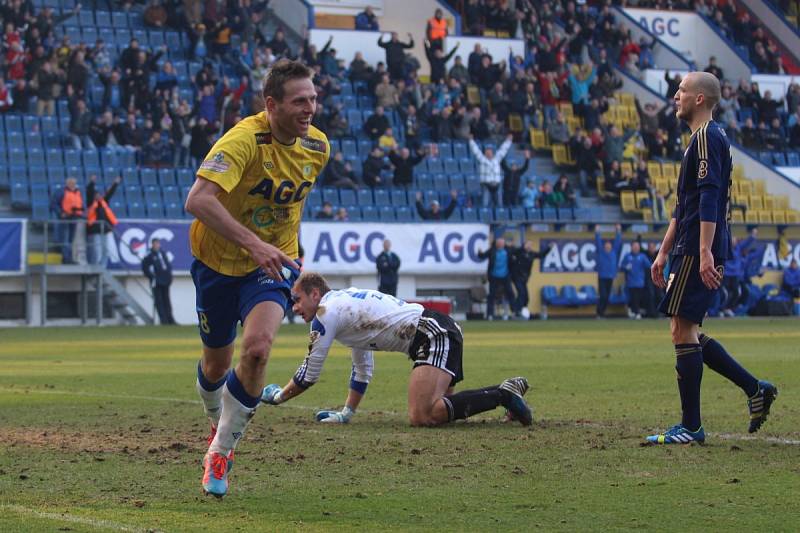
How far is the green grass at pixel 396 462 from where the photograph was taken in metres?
6.63

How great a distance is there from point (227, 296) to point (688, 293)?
3.07 meters

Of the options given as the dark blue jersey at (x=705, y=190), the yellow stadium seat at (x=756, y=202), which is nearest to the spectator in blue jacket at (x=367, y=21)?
the yellow stadium seat at (x=756, y=202)

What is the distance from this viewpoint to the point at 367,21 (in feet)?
139

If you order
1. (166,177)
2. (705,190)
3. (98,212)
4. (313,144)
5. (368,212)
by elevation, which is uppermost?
(313,144)

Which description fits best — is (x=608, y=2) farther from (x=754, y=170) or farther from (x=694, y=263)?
(x=694, y=263)

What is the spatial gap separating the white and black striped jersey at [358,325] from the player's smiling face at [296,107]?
3.16 m

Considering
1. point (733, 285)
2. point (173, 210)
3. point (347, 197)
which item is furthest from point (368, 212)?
point (733, 285)

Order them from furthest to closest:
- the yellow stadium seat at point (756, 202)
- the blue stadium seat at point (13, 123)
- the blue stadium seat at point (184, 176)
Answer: the yellow stadium seat at point (756, 202) < the blue stadium seat at point (184, 176) < the blue stadium seat at point (13, 123)

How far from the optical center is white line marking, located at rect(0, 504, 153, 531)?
6.25 m

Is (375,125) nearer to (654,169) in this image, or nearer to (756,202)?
(654,169)

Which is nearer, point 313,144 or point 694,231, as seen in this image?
point 313,144

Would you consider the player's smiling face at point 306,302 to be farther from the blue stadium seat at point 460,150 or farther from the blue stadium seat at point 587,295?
the blue stadium seat at point 460,150

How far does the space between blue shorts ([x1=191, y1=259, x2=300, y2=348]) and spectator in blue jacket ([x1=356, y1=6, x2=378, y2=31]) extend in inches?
1363

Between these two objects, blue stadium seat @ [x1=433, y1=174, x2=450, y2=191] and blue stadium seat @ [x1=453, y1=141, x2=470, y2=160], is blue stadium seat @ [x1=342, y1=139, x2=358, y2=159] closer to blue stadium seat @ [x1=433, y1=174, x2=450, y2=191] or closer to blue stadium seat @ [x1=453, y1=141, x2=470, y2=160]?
blue stadium seat @ [x1=433, y1=174, x2=450, y2=191]
